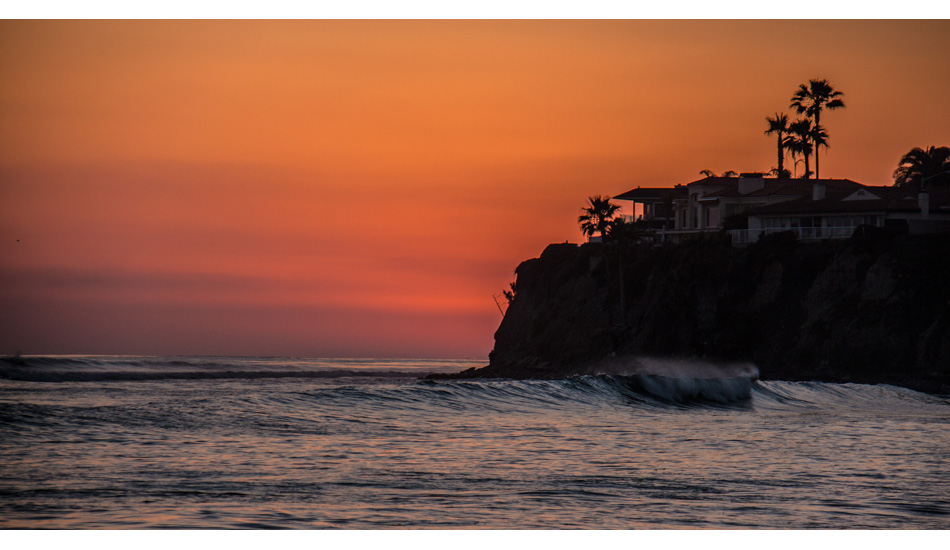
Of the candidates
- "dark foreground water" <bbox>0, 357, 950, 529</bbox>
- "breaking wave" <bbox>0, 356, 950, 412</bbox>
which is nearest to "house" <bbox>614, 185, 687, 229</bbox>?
"breaking wave" <bbox>0, 356, 950, 412</bbox>

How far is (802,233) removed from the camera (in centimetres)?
5069

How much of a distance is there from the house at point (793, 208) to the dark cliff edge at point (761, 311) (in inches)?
75.1

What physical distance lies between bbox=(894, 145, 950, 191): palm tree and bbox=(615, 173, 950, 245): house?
662 cm

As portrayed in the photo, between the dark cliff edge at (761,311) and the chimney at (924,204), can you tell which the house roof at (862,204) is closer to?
the chimney at (924,204)

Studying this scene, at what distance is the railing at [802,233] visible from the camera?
49188mm

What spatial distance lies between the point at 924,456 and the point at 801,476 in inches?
130

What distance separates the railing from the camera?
1937 inches

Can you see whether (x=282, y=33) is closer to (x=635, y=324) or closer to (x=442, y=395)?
(x=442, y=395)

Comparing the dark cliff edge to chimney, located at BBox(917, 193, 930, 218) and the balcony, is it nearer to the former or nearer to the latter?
the balcony

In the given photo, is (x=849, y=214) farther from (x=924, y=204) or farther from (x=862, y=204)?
(x=924, y=204)

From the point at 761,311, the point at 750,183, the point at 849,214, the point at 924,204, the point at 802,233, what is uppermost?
the point at 750,183

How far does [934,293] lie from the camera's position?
142 ft

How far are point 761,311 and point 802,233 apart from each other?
17.5 feet

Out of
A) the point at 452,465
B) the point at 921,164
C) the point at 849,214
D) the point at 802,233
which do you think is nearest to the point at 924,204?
the point at 849,214
